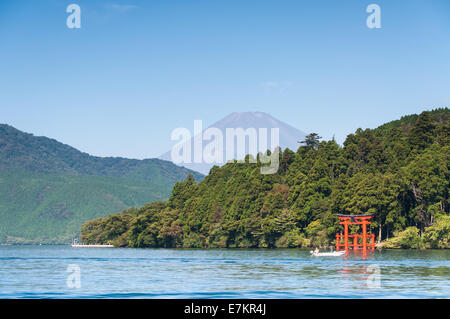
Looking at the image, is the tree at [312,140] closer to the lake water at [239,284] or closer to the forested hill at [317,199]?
the forested hill at [317,199]

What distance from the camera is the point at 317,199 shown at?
102 meters

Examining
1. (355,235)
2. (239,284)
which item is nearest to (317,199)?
(355,235)

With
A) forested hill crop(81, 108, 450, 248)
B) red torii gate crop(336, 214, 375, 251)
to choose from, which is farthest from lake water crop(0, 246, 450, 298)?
forested hill crop(81, 108, 450, 248)

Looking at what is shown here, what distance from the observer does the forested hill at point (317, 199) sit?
8969cm

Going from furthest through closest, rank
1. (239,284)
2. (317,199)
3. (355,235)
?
1. (317,199)
2. (355,235)
3. (239,284)

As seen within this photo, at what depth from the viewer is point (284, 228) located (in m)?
100

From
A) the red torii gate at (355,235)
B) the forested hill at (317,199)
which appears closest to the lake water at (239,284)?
the red torii gate at (355,235)

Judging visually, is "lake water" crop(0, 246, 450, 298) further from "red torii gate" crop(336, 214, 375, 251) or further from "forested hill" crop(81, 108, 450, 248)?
"forested hill" crop(81, 108, 450, 248)

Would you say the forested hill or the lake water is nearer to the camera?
the lake water

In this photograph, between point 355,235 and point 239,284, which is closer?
point 239,284

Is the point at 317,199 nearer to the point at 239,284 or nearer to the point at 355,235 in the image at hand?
the point at 355,235

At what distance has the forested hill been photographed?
8969 cm

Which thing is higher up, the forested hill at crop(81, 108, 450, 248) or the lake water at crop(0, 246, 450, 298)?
the forested hill at crop(81, 108, 450, 248)

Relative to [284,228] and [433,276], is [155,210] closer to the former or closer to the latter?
[284,228]
